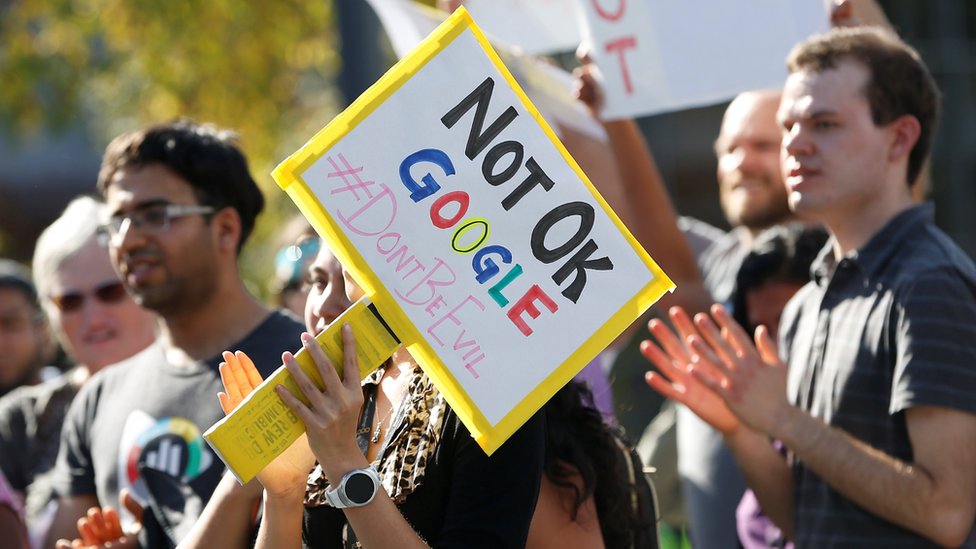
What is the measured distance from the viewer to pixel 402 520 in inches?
99.3

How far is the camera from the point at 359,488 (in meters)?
2.48

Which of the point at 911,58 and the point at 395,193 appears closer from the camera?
the point at 395,193

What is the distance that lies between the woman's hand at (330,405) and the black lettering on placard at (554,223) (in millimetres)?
376

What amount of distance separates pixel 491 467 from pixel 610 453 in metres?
0.52

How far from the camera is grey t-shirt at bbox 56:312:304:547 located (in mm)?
3635

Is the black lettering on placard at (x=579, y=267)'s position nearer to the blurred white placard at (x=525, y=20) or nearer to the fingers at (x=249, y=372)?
the fingers at (x=249, y=372)

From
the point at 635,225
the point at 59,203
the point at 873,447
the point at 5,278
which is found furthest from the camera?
the point at 59,203

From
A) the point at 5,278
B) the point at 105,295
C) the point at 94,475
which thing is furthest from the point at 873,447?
the point at 5,278

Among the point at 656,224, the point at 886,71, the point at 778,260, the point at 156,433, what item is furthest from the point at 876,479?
the point at 156,433

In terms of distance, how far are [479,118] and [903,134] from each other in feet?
5.18

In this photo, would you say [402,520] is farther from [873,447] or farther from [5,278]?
[5,278]

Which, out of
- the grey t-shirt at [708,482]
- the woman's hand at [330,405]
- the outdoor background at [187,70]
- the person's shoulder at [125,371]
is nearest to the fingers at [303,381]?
the woman's hand at [330,405]

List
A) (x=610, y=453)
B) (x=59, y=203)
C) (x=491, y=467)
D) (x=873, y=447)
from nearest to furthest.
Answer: (x=491, y=467), (x=610, y=453), (x=873, y=447), (x=59, y=203)

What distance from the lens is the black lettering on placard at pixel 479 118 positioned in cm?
258
